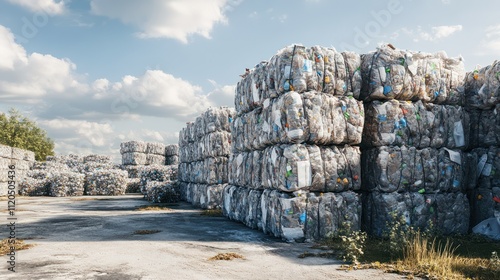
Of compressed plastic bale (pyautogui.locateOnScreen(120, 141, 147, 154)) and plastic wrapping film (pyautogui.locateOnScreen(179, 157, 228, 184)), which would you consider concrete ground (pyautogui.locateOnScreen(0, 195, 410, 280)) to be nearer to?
plastic wrapping film (pyautogui.locateOnScreen(179, 157, 228, 184))

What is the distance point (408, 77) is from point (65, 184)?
1906 cm

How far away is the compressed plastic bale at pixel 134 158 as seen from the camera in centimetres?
2891

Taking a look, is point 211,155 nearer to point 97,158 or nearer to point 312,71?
point 312,71

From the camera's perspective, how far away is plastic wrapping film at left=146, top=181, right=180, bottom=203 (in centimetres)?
1641

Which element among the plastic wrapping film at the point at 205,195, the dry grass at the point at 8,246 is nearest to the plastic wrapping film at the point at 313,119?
the dry grass at the point at 8,246

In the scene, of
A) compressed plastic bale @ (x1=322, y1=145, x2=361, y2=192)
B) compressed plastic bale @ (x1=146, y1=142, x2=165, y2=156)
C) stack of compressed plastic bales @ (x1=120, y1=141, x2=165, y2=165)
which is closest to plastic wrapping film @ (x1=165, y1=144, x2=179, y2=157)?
compressed plastic bale @ (x1=146, y1=142, x2=165, y2=156)

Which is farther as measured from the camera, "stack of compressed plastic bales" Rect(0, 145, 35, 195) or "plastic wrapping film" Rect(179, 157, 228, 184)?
"stack of compressed plastic bales" Rect(0, 145, 35, 195)

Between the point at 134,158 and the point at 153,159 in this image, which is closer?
the point at 134,158

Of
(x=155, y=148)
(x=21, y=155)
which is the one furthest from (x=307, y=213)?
(x=155, y=148)

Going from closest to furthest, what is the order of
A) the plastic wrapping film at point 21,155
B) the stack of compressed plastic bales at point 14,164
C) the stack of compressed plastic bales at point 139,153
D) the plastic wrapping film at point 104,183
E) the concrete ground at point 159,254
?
the concrete ground at point 159,254 < the stack of compressed plastic bales at point 14,164 < the plastic wrapping film at point 104,183 < the plastic wrapping film at point 21,155 < the stack of compressed plastic bales at point 139,153

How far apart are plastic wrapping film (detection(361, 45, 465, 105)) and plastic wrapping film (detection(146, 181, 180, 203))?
10757 mm

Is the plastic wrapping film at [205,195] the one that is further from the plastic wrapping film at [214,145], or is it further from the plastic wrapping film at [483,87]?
the plastic wrapping film at [483,87]

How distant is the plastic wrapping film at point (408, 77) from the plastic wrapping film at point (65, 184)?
1802 centimetres

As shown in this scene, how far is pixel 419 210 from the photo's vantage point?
25.0 ft
